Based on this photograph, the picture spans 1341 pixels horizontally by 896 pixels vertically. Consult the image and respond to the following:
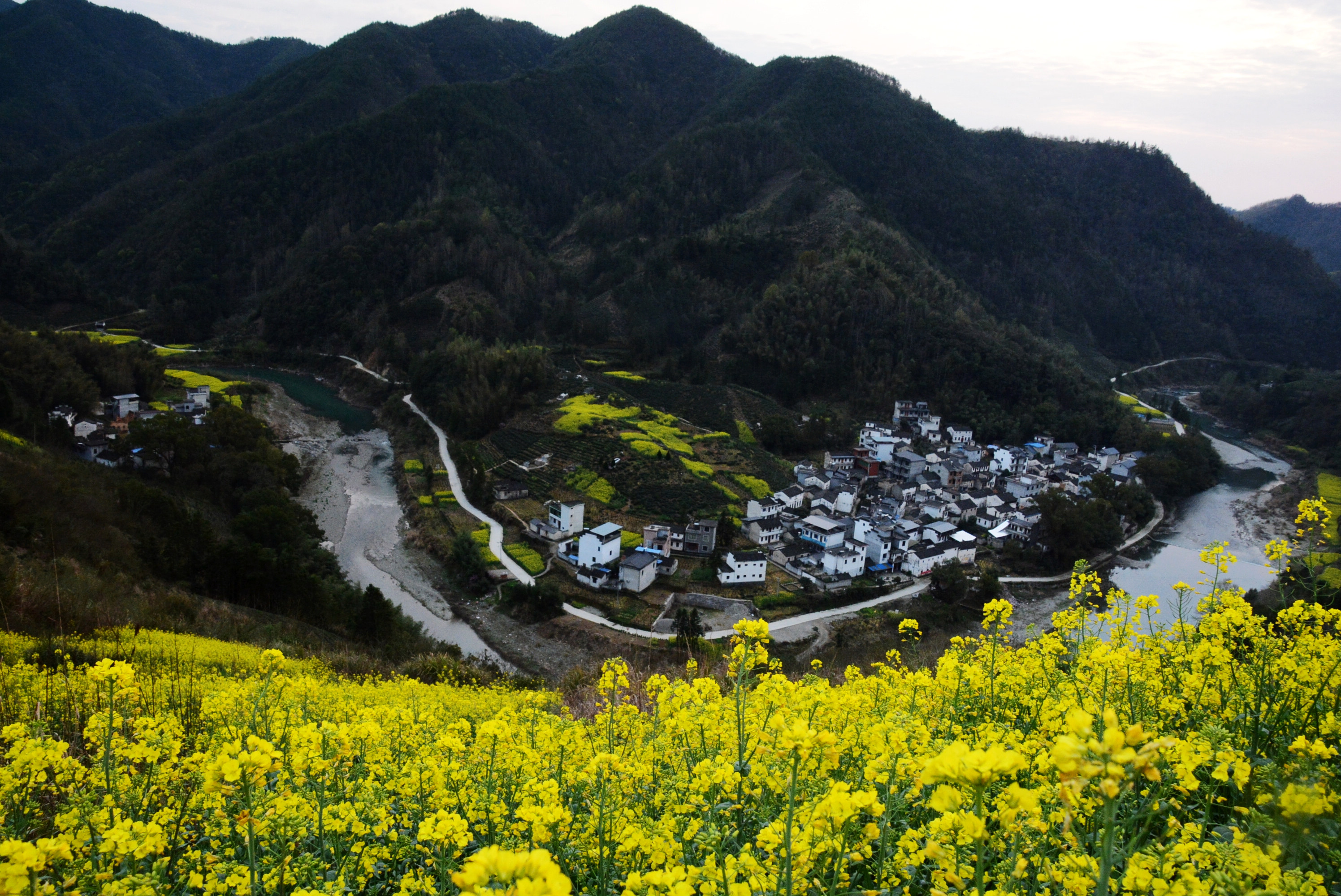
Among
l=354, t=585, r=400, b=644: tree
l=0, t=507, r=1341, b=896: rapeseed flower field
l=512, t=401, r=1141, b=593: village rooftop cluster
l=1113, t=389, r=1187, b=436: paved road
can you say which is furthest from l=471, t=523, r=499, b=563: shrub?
l=1113, t=389, r=1187, b=436: paved road

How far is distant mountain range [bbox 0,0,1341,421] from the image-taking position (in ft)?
160

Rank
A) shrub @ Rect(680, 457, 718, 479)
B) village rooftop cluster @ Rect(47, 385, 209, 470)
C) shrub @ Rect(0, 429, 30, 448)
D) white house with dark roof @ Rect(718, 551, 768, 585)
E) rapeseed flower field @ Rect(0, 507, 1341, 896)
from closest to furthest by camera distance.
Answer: rapeseed flower field @ Rect(0, 507, 1341, 896), shrub @ Rect(0, 429, 30, 448), white house with dark roof @ Rect(718, 551, 768, 585), village rooftop cluster @ Rect(47, 385, 209, 470), shrub @ Rect(680, 457, 718, 479)

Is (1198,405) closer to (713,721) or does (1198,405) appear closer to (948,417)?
(948,417)

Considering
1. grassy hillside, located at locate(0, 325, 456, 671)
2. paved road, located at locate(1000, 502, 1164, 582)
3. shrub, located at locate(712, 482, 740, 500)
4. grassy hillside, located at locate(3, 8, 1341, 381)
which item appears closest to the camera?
grassy hillside, located at locate(0, 325, 456, 671)

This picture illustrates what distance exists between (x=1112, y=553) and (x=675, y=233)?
46315mm

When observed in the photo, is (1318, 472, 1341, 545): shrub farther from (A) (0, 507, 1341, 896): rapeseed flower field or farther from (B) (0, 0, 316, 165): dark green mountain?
(B) (0, 0, 316, 165): dark green mountain

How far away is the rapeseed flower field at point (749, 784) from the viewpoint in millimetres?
2061

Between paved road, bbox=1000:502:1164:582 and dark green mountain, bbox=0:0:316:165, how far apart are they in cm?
10673

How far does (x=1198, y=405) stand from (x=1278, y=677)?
214 feet

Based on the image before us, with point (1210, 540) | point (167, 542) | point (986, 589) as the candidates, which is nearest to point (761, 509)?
point (986, 589)

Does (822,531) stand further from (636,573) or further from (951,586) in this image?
(636,573)

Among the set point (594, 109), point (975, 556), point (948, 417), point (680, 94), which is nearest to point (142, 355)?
point (975, 556)

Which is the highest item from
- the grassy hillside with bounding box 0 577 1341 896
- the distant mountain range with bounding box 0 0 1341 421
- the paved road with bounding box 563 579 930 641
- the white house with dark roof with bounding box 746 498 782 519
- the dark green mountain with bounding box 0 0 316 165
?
the dark green mountain with bounding box 0 0 316 165

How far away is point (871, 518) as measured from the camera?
89.3ft
